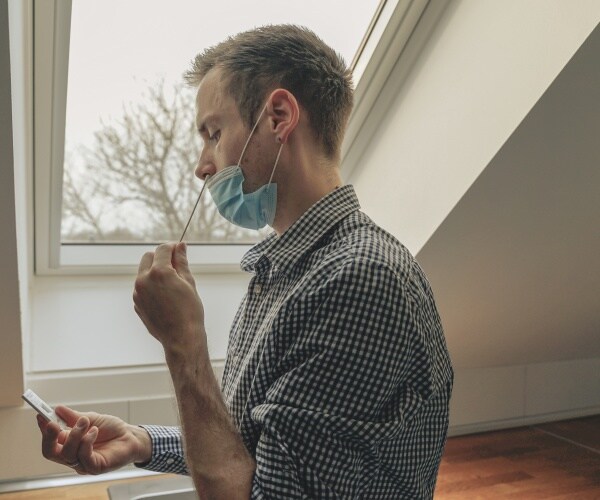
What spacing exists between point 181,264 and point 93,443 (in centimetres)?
30

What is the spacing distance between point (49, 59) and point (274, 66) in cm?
78

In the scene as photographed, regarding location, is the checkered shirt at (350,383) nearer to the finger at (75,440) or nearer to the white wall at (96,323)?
the finger at (75,440)

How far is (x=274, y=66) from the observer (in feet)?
3.15

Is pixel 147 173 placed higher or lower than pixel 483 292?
higher

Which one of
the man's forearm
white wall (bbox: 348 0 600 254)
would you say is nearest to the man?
the man's forearm

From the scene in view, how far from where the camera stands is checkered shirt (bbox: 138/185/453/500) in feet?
2.34

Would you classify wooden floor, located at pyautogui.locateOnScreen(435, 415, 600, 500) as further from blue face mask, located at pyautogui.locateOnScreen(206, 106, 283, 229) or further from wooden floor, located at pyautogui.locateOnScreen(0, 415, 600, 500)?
blue face mask, located at pyautogui.locateOnScreen(206, 106, 283, 229)

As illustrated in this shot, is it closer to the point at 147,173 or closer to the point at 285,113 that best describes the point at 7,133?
the point at 285,113

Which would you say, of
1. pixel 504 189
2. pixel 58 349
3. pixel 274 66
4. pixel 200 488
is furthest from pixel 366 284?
pixel 58 349

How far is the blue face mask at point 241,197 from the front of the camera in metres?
0.97

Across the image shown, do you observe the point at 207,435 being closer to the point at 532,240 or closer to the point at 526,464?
the point at 532,240

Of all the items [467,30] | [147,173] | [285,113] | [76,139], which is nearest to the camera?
[285,113]

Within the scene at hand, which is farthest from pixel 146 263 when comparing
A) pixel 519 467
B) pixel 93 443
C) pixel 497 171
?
pixel 519 467

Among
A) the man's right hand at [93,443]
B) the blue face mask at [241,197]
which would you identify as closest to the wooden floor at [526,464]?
the man's right hand at [93,443]
